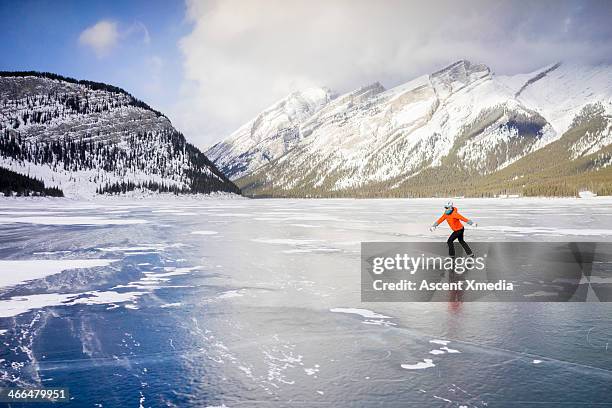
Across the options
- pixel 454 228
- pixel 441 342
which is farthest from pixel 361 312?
pixel 454 228

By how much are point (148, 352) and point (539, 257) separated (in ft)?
50.2

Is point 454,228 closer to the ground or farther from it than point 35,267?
farther from it

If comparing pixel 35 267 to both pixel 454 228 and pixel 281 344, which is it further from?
pixel 454 228

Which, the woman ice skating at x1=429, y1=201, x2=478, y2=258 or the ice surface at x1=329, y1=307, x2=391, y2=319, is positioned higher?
the woman ice skating at x1=429, y1=201, x2=478, y2=258

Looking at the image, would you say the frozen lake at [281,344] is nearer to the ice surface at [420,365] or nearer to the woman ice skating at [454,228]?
the ice surface at [420,365]

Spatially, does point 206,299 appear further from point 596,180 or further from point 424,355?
point 596,180

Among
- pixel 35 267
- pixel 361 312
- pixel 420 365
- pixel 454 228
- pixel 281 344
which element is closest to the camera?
pixel 420 365

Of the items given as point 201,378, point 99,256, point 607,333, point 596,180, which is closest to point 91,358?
point 201,378

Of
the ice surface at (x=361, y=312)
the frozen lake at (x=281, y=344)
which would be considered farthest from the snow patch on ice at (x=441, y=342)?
the ice surface at (x=361, y=312)

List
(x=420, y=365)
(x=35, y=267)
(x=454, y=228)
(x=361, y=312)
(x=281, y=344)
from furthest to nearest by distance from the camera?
(x=454, y=228) → (x=35, y=267) → (x=361, y=312) → (x=281, y=344) → (x=420, y=365)

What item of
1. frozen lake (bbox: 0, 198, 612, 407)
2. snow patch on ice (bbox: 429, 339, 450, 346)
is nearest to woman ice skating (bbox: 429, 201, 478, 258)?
frozen lake (bbox: 0, 198, 612, 407)

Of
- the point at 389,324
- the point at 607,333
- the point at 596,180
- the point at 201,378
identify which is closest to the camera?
the point at 201,378

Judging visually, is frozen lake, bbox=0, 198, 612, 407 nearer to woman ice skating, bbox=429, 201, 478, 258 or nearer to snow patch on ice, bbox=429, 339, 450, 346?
snow patch on ice, bbox=429, 339, 450, 346

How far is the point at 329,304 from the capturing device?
35.5ft
